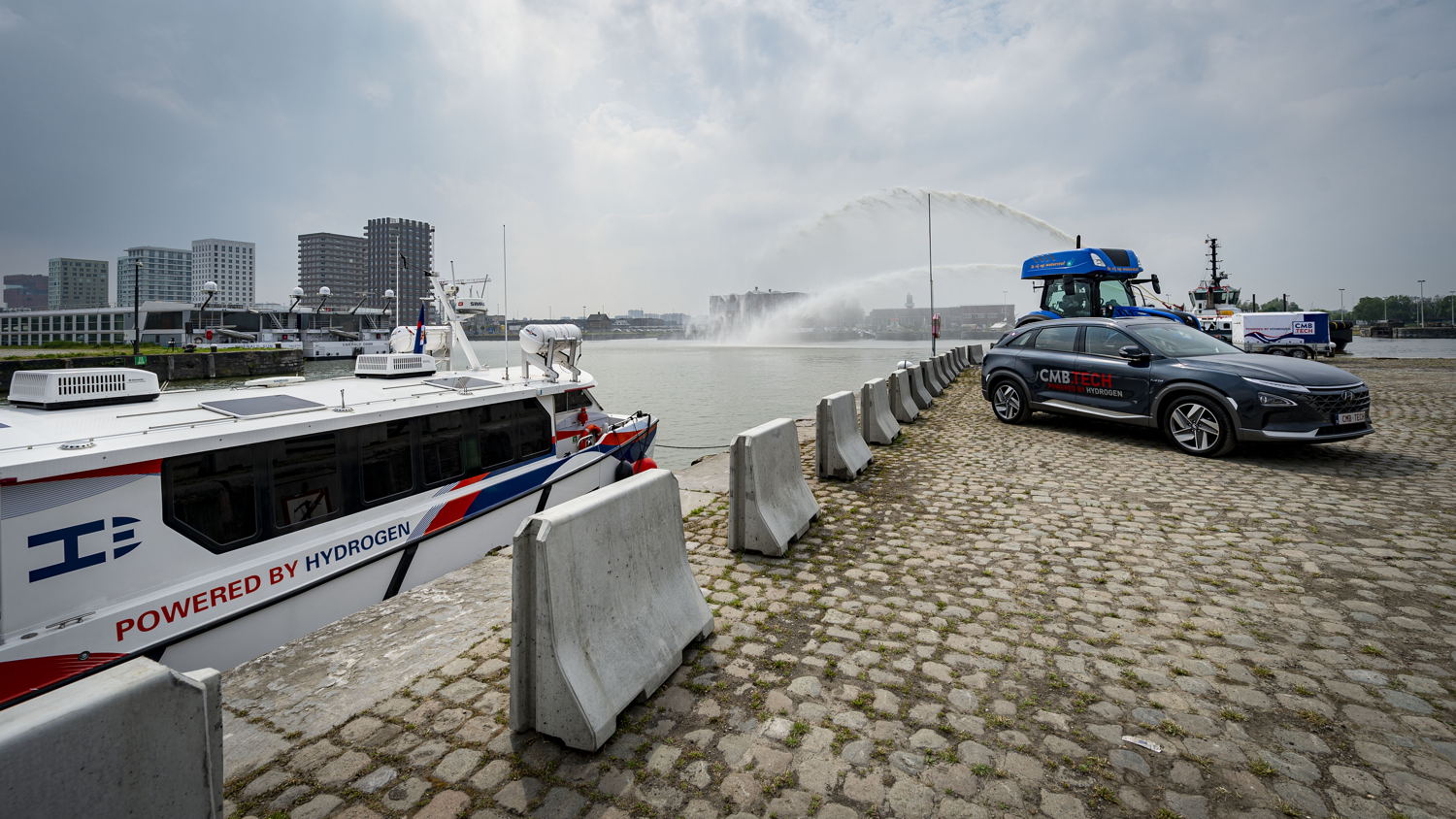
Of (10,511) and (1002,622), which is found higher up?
(10,511)

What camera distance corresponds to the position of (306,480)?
5574 mm

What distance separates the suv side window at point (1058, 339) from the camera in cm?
1080

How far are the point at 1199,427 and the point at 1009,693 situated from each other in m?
7.38

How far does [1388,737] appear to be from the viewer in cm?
293

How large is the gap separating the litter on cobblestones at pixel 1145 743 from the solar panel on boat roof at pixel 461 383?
699cm

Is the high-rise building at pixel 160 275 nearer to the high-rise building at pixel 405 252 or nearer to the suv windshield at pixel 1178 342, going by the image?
the high-rise building at pixel 405 252

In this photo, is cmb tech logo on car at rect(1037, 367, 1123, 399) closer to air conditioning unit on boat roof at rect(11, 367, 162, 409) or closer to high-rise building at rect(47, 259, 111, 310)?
air conditioning unit on boat roof at rect(11, 367, 162, 409)

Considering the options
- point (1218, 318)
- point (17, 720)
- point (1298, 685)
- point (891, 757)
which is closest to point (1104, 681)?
point (1298, 685)

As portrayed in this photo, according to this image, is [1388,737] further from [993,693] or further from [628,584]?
[628,584]

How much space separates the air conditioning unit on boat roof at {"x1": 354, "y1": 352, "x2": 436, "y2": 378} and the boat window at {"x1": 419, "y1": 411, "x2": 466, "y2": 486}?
6.82ft

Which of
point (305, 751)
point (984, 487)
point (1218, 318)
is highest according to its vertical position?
point (1218, 318)

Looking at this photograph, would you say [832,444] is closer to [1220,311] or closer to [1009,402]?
[1009,402]

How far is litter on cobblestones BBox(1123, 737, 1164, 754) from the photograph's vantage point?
Answer: 2.91 metres

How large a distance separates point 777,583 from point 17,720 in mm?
3905
